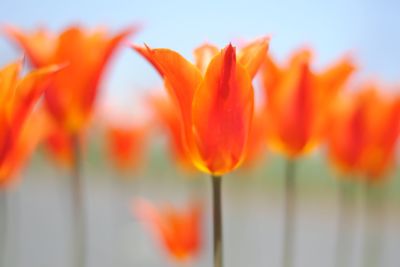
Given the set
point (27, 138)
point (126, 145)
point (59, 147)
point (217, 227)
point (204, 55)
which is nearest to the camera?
point (217, 227)

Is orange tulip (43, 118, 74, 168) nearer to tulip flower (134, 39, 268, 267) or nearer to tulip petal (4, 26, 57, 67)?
tulip petal (4, 26, 57, 67)

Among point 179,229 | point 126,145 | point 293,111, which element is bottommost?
point 179,229

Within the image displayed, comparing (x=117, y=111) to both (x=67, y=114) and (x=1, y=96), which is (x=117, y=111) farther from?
(x=1, y=96)

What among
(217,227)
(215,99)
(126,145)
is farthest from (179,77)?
(126,145)

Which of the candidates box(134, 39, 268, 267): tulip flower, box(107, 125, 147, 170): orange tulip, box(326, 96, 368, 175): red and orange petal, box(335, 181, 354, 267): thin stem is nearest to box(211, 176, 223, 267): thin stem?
box(134, 39, 268, 267): tulip flower

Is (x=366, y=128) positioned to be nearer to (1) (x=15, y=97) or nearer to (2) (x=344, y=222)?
(2) (x=344, y=222)

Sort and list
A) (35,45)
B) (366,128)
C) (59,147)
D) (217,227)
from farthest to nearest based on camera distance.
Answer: (59,147), (366,128), (35,45), (217,227)

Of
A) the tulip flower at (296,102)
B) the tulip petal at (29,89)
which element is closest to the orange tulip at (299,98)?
the tulip flower at (296,102)
